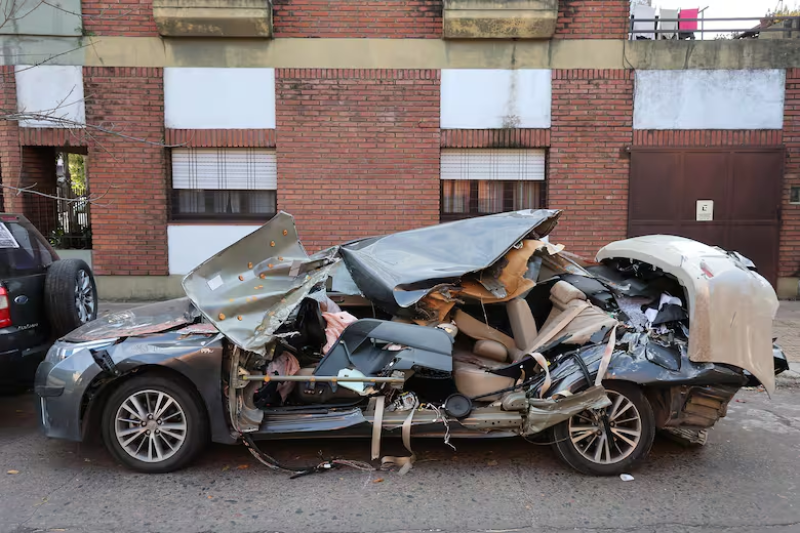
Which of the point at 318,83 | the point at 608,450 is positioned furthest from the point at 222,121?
the point at 608,450

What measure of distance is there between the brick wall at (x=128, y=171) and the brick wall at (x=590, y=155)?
6.48 m

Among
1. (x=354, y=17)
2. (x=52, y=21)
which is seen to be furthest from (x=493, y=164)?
(x=52, y=21)

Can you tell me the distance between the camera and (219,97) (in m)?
9.40

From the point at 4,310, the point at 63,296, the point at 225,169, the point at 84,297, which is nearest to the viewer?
the point at 4,310

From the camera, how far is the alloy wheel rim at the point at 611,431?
3.92m

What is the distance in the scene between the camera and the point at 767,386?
12.4ft

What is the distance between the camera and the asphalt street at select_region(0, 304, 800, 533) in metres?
3.37

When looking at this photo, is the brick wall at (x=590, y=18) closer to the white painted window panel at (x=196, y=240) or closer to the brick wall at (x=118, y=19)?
the white painted window panel at (x=196, y=240)

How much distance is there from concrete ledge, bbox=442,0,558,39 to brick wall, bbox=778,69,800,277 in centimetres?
410

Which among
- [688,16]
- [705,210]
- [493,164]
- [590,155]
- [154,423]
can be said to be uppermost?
[688,16]

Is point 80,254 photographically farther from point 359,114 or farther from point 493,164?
point 493,164

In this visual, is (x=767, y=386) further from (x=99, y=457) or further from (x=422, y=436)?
(x=99, y=457)

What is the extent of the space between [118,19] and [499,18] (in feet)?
20.1

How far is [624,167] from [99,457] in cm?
854
